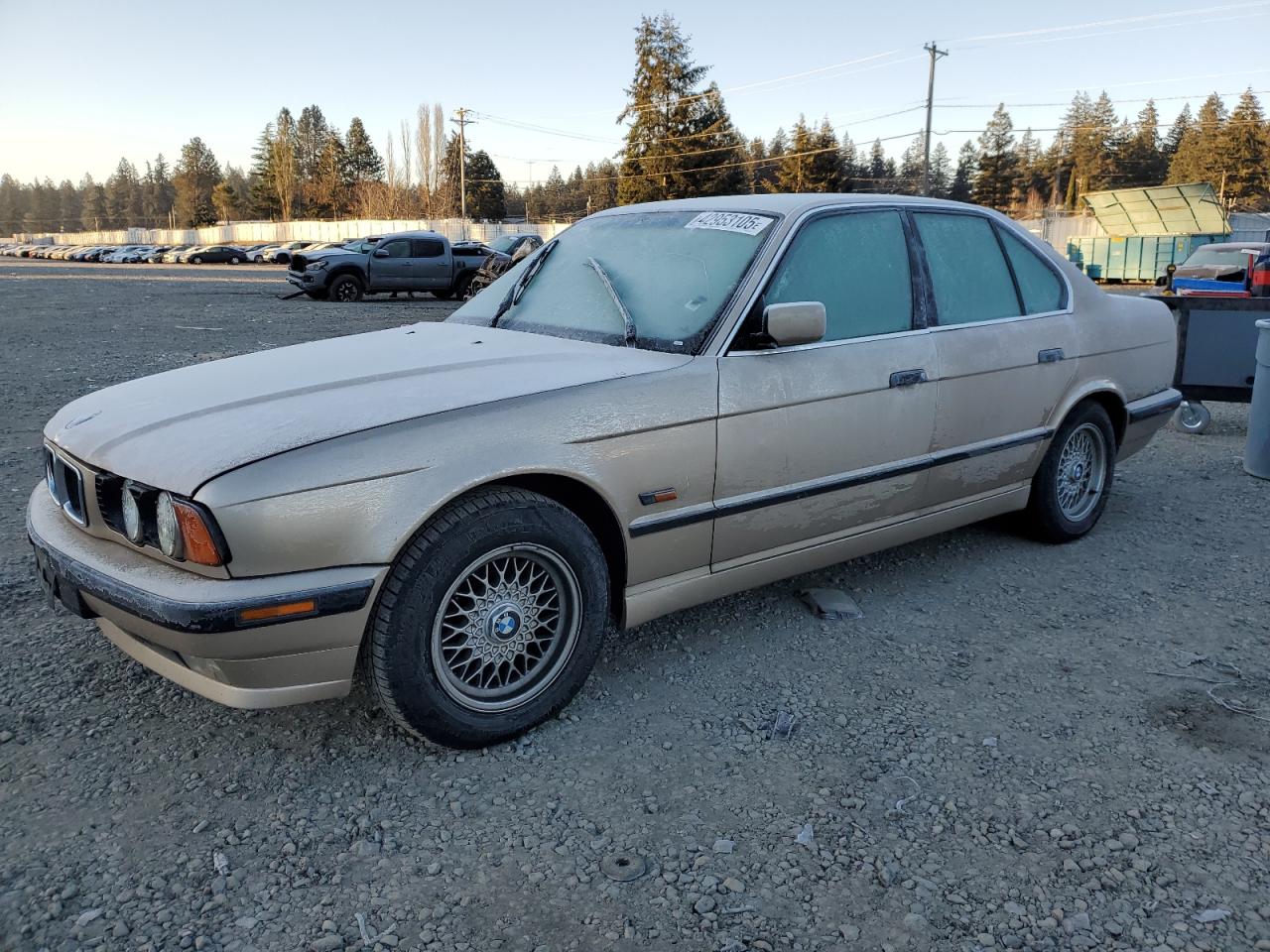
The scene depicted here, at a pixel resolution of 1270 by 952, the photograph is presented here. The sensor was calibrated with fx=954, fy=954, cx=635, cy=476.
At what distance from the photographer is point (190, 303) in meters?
20.7

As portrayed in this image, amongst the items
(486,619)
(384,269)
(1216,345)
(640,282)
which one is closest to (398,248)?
(384,269)

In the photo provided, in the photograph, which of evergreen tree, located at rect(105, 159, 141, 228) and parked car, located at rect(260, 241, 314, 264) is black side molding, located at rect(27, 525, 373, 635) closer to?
parked car, located at rect(260, 241, 314, 264)

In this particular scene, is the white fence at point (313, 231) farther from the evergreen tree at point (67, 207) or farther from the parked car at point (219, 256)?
the evergreen tree at point (67, 207)

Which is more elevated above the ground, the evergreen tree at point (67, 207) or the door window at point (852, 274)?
the evergreen tree at point (67, 207)

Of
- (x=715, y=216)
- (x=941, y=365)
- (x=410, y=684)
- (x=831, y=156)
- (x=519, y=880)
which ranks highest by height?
(x=831, y=156)

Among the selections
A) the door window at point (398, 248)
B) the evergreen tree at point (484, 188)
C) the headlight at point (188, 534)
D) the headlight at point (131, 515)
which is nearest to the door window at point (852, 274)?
the headlight at point (188, 534)

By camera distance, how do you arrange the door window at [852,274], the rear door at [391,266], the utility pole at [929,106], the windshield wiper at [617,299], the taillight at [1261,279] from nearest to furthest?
the windshield wiper at [617,299] → the door window at [852,274] → the taillight at [1261,279] → the rear door at [391,266] → the utility pole at [929,106]

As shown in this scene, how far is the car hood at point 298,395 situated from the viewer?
2.56 metres

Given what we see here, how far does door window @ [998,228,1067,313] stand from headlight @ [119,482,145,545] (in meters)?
3.67

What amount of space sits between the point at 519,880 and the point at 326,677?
76 cm

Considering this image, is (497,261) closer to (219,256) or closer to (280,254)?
(280,254)

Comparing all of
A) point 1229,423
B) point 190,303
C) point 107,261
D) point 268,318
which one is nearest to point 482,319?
point 1229,423

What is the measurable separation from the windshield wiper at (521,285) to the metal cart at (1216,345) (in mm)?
4841

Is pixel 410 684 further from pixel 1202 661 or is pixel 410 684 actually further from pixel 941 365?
pixel 1202 661
